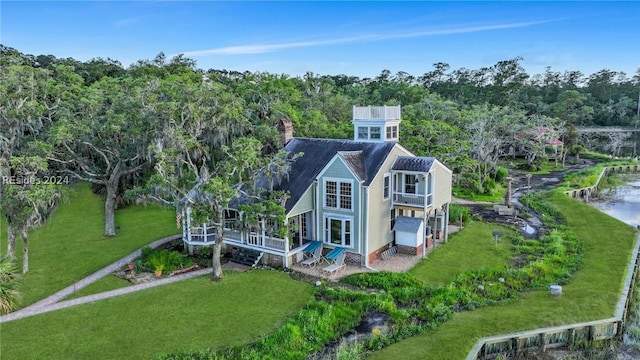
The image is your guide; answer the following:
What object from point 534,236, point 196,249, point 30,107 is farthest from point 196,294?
point 534,236

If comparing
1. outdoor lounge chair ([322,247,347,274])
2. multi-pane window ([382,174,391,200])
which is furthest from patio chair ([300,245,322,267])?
multi-pane window ([382,174,391,200])

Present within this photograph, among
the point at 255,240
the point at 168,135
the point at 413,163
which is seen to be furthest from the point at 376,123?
the point at 168,135

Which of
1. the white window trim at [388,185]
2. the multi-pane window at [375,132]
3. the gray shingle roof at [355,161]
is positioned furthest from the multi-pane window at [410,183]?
the gray shingle roof at [355,161]

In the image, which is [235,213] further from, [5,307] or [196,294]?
[5,307]

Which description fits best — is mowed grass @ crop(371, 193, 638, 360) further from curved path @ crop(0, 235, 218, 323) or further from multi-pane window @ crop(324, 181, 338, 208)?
curved path @ crop(0, 235, 218, 323)

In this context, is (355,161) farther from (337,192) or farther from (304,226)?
(304,226)

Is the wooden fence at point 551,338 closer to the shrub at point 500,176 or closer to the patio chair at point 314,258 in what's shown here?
the patio chair at point 314,258
